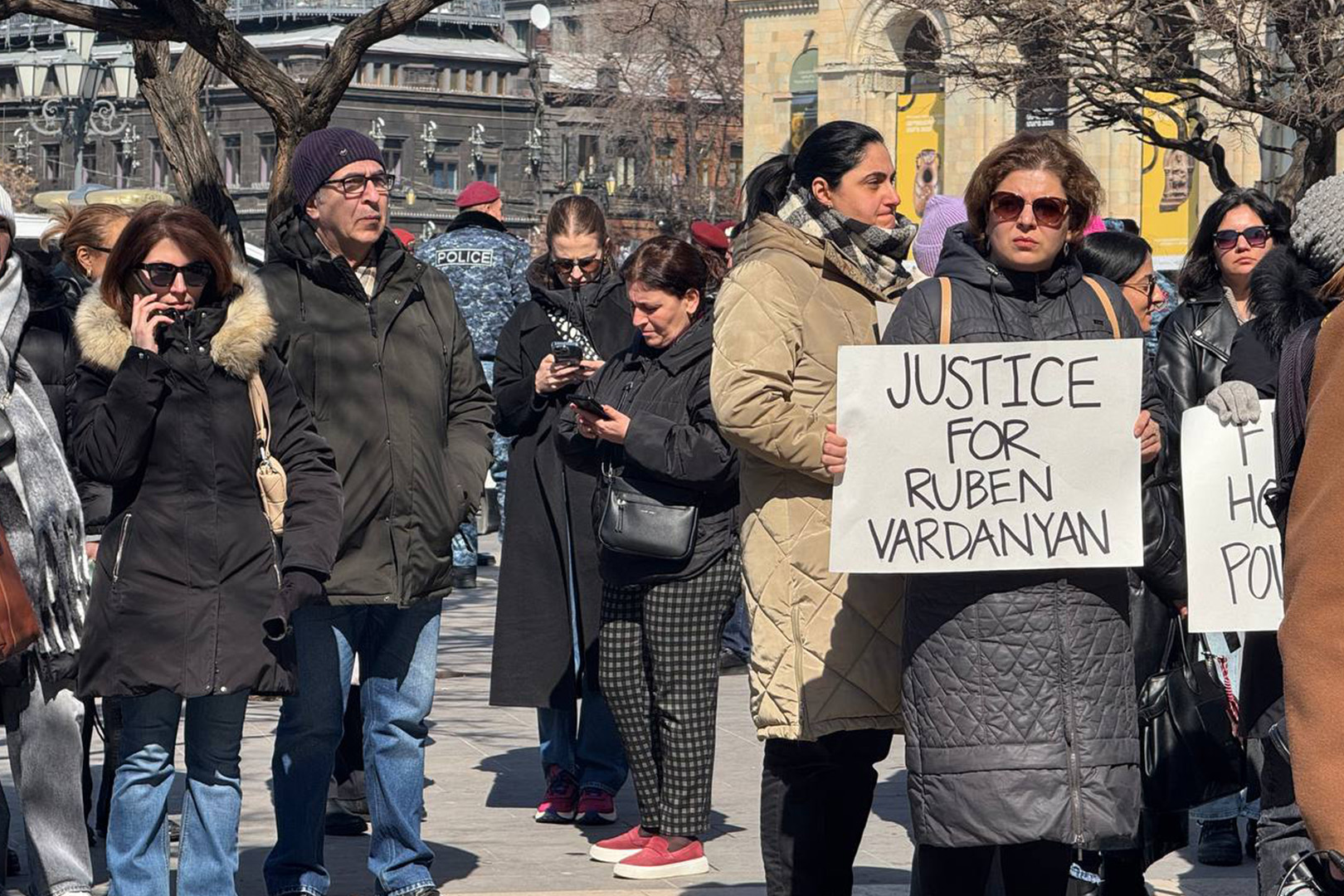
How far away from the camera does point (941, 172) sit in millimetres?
50656

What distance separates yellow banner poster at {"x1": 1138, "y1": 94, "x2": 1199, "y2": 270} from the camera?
43.6m

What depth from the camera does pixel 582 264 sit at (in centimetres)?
802

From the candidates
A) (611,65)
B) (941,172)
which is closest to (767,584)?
(941,172)

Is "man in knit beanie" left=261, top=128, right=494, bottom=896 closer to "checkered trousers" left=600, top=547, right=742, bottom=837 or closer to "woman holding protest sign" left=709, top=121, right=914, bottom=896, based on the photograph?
"checkered trousers" left=600, top=547, right=742, bottom=837

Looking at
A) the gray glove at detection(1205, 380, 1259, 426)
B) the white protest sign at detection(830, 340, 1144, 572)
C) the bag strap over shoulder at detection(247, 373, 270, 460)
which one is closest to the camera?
the white protest sign at detection(830, 340, 1144, 572)

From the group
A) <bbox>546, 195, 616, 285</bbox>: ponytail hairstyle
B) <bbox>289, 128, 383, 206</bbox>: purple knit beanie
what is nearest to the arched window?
<bbox>546, 195, 616, 285</bbox>: ponytail hairstyle

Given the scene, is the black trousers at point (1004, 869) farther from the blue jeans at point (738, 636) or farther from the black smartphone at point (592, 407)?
the blue jeans at point (738, 636)

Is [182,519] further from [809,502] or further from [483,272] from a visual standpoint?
[483,272]

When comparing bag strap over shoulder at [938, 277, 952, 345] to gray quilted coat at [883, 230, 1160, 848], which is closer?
gray quilted coat at [883, 230, 1160, 848]

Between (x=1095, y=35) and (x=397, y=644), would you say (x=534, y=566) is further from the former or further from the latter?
(x=1095, y=35)

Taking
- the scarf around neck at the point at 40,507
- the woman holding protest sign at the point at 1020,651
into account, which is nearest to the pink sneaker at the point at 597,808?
the scarf around neck at the point at 40,507

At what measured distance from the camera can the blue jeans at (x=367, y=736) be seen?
607cm

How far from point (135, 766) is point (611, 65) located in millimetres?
62409

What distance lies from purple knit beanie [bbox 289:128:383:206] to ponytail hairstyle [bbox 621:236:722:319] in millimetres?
992
